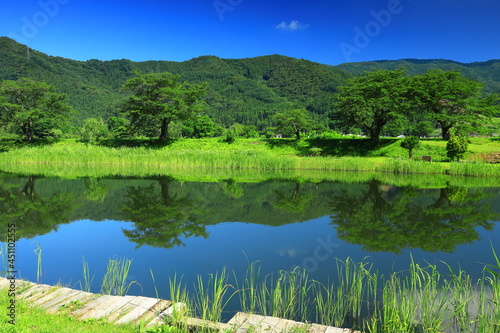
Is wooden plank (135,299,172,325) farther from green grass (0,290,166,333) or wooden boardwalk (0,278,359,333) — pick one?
green grass (0,290,166,333)

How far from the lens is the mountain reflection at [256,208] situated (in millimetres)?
9812

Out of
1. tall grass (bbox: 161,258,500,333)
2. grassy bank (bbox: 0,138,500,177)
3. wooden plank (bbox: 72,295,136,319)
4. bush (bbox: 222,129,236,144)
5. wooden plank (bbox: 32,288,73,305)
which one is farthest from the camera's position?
bush (bbox: 222,129,236,144)

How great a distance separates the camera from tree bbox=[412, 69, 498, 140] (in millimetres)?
35656

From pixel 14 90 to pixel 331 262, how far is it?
46.6 meters

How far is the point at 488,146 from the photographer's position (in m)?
33.1

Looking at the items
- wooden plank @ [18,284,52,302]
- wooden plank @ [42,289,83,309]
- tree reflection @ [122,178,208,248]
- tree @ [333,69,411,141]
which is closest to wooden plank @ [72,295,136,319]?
wooden plank @ [42,289,83,309]

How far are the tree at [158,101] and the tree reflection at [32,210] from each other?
23.9 metres

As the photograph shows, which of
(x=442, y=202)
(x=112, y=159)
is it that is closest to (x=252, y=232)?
(x=442, y=202)

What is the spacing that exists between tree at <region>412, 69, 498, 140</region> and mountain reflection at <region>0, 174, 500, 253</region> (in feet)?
68.8

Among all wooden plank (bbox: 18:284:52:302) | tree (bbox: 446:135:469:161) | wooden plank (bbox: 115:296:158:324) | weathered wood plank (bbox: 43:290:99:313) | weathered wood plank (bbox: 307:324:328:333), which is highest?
tree (bbox: 446:135:469:161)

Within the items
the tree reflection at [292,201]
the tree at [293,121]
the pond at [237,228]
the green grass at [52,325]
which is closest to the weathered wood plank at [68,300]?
the green grass at [52,325]

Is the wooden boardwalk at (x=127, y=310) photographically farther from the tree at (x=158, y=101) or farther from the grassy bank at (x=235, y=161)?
the tree at (x=158, y=101)

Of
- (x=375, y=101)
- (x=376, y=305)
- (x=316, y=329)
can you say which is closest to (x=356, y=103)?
(x=375, y=101)

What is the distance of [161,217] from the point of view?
1176 cm
